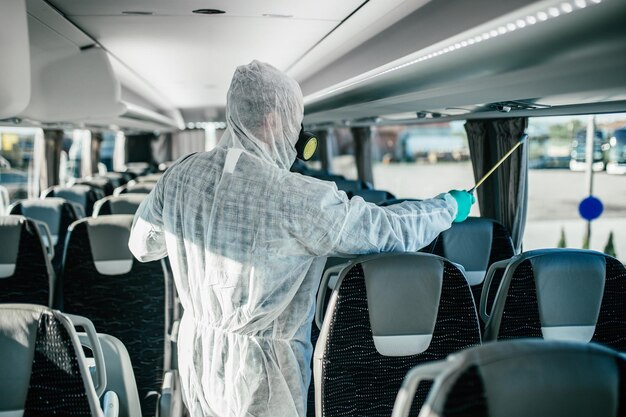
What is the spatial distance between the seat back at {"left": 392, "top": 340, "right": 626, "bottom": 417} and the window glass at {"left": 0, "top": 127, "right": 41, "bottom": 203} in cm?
954

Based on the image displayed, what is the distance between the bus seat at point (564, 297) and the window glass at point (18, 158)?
8785mm

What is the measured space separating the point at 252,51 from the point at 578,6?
478 centimetres

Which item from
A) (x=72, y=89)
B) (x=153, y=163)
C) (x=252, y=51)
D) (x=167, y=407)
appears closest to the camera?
(x=167, y=407)

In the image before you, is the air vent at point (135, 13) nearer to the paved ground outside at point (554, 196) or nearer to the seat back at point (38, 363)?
the seat back at point (38, 363)

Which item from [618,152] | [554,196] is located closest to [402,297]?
[618,152]

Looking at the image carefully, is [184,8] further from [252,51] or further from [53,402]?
[53,402]

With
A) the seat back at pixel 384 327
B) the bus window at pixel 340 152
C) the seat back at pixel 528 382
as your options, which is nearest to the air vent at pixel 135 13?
the seat back at pixel 384 327

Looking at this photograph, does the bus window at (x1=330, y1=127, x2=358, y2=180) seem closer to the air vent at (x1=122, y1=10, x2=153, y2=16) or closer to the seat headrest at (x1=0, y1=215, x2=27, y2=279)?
the air vent at (x1=122, y1=10, x2=153, y2=16)

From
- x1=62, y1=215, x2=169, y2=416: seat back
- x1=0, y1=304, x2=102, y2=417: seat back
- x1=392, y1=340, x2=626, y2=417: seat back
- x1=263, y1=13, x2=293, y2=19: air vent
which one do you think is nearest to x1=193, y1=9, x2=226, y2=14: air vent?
x1=263, y1=13, x2=293, y2=19: air vent

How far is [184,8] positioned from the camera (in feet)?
13.8

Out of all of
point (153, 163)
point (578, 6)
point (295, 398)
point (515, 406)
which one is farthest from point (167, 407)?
point (153, 163)

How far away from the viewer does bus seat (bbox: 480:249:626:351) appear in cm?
245

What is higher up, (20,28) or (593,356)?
(20,28)

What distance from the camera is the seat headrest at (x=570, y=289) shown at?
Answer: 8.01ft
